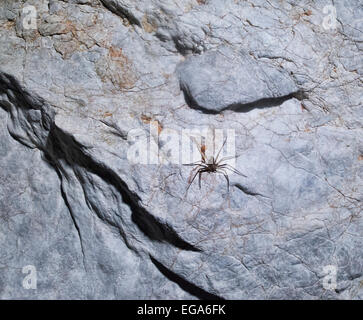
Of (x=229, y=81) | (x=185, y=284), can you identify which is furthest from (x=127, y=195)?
(x=229, y=81)

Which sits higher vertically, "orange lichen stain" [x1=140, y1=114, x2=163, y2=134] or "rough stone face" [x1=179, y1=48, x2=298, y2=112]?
"rough stone face" [x1=179, y1=48, x2=298, y2=112]

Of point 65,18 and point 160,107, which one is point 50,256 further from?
point 65,18

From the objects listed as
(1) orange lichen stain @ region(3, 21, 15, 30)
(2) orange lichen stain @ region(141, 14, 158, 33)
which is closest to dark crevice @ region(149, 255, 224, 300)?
(2) orange lichen stain @ region(141, 14, 158, 33)

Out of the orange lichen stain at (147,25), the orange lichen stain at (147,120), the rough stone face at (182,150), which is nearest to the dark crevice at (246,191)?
the rough stone face at (182,150)

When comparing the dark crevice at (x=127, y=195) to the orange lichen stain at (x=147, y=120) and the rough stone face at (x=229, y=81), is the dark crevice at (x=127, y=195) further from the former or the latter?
the rough stone face at (x=229, y=81)

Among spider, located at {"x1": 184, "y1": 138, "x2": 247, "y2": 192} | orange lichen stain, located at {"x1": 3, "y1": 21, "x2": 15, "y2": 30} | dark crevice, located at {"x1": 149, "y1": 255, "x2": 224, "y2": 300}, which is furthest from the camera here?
orange lichen stain, located at {"x1": 3, "y1": 21, "x2": 15, "y2": 30}

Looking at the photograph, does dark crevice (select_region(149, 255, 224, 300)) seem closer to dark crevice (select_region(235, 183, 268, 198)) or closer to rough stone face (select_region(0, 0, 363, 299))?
rough stone face (select_region(0, 0, 363, 299))

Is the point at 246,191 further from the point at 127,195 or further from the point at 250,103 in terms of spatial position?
the point at 127,195
